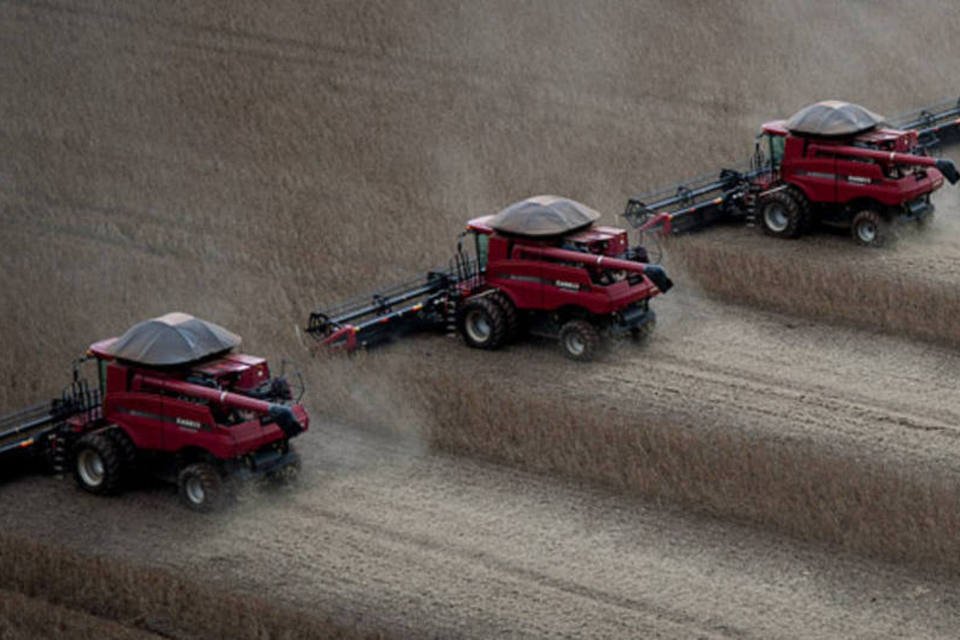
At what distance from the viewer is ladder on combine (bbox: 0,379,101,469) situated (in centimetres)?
2862

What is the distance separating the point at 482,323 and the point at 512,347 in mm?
706

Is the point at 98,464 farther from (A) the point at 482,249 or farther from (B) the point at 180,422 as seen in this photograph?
(A) the point at 482,249

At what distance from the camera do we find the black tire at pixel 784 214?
38.7m

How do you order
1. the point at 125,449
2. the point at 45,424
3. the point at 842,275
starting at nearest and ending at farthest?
the point at 125,449
the point at 45,424
the point at 842,275

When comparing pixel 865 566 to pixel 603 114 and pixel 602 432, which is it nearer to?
pixel 602 432

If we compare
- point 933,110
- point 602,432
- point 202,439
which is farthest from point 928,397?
point 933,110

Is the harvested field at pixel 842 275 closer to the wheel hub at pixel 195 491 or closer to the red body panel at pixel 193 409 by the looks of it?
the red body panel at pixel 193 409

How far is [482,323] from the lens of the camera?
111 ft

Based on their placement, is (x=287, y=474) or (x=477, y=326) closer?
(x=287, y=474)

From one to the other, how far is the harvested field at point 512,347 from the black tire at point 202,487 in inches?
12.4

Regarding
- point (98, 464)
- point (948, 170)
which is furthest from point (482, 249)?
point (948, 170)

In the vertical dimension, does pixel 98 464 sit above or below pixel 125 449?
below

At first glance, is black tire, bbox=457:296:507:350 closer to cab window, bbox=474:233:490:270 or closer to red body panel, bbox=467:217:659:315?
red body panel, bbox=467:217:659:315

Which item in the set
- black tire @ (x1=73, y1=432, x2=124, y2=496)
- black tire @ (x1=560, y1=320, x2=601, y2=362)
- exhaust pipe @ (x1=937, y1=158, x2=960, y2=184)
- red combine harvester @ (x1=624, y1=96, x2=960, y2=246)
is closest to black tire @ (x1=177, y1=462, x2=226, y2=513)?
black tire @ (x1=73, y1=432, x2=124, y2=496)
